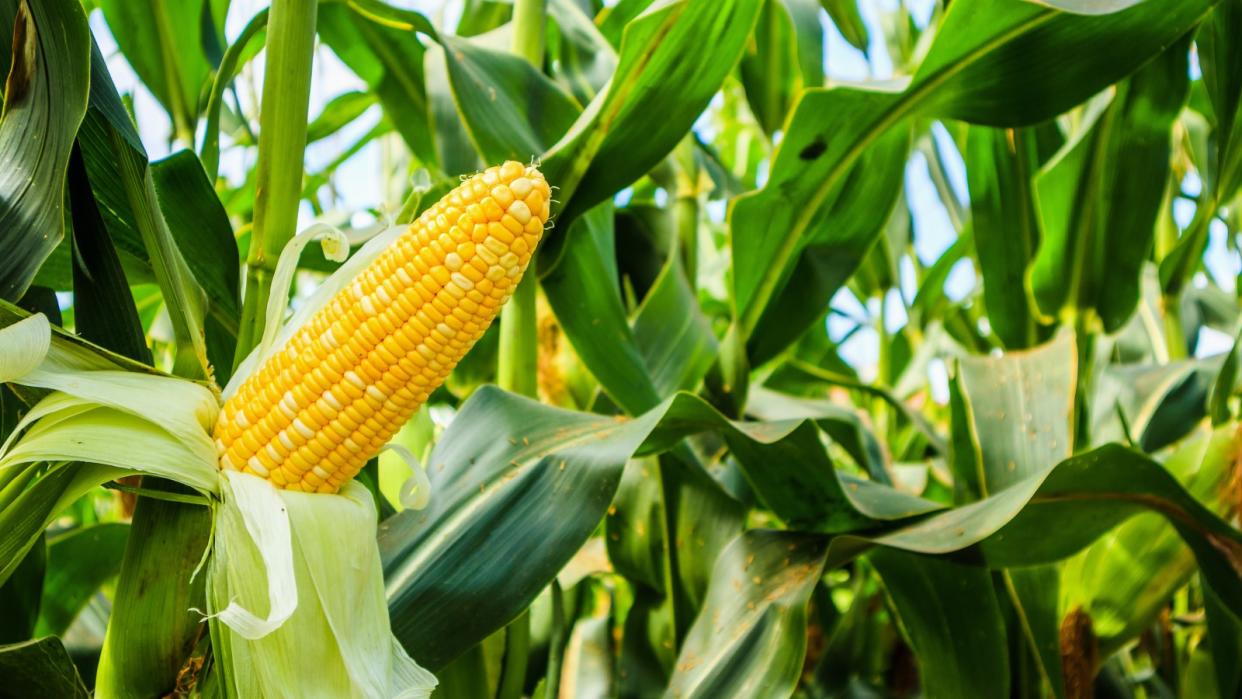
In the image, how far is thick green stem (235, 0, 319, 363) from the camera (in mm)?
619

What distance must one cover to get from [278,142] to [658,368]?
1.70 feet

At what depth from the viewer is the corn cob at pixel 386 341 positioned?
479 millimetres

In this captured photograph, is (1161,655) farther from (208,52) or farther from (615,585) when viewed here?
(208,52)

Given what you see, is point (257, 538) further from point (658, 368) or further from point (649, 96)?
point (658, 368)

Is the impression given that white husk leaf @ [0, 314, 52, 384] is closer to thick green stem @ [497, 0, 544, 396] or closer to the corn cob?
the corn cob

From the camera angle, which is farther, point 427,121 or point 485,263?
point 427,121

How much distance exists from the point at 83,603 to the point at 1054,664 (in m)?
0.89

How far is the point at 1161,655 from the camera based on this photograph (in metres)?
1.30

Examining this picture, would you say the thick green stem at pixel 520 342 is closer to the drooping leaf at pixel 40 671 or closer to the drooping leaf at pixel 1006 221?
the drooping leaf at pixel 40 671

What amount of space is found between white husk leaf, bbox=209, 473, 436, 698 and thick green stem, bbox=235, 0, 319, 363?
6.3 inches

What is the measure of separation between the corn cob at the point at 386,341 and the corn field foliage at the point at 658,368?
0.04 metres

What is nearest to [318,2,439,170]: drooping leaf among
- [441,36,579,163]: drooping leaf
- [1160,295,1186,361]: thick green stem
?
[441,36,579,163]: drooping leaf

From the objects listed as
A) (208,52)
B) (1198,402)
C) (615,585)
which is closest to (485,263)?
(208,52)

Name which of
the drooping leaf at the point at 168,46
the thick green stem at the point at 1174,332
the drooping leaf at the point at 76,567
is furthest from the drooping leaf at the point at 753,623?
the thick green stem at the point at 1174,332
